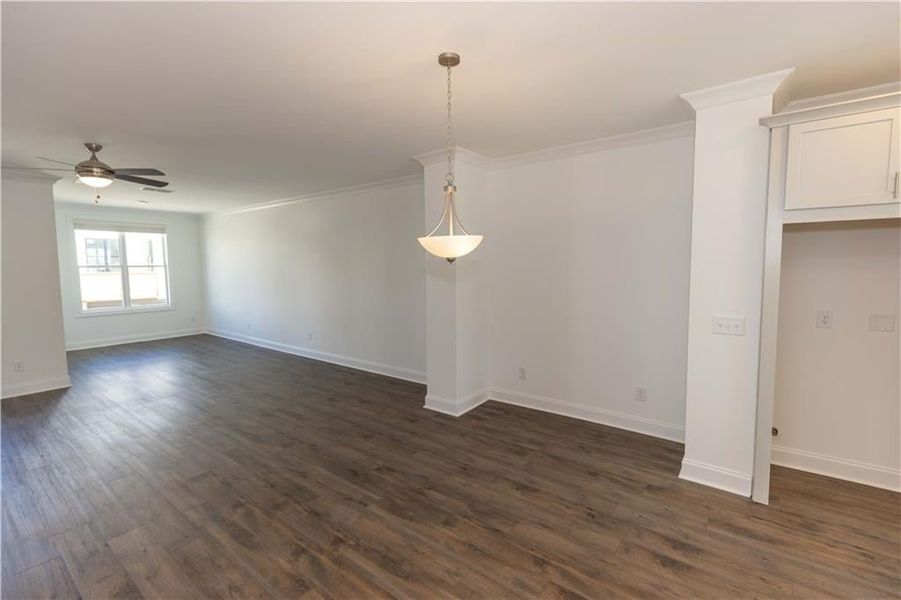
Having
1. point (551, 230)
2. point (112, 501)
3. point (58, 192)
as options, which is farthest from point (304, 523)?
point (58, 192)

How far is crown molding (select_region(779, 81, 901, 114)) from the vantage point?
2.51 metres


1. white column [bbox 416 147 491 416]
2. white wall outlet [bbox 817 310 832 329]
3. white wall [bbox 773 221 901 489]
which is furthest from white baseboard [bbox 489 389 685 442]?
white wall outlet [bbox 817 310 832 329]

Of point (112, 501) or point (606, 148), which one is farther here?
point (606, 148)

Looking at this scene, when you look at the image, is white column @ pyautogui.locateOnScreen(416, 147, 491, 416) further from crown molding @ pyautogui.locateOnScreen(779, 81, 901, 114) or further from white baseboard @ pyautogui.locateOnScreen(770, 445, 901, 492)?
white baseboard @ pyautogui.locateOnScreen(770, 445, 901, 492)

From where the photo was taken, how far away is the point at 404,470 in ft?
10.1

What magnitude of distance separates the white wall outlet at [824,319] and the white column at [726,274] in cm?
69

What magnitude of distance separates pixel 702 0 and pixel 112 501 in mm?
4332

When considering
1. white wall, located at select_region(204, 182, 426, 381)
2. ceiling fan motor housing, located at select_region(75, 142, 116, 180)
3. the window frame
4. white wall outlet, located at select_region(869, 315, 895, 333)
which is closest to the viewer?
white wall outlet, located at select_region(869, 315, 895, 333)

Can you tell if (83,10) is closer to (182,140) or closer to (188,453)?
(182,140)

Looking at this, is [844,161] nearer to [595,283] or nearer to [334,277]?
[595,283]

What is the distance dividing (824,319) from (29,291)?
26.4 feet

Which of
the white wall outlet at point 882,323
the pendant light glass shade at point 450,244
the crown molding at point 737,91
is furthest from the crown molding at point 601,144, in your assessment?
the pendant light glass shade at point 450,244

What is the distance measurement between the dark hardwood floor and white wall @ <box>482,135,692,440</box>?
38 centimetres

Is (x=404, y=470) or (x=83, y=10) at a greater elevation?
(x=83, y=10)
